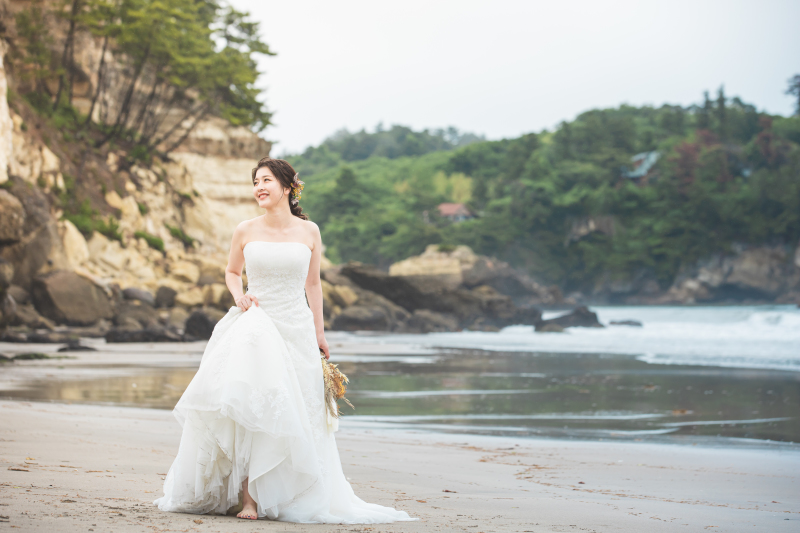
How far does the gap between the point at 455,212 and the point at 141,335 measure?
68276mm

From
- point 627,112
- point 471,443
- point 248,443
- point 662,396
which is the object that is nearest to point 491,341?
point 662,396

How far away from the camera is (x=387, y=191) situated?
3561 inches

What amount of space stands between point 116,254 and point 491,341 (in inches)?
598

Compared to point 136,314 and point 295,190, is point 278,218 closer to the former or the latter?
point 295,190

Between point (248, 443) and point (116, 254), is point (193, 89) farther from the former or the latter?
point (248, 443)

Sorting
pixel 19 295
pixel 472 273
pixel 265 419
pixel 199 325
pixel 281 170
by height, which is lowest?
pixel 199 325

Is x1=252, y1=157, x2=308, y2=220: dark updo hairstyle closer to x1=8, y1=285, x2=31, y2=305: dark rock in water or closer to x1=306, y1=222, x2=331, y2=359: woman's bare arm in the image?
x1=306, y1=222, x2=331, y2=359: woman's bare arm

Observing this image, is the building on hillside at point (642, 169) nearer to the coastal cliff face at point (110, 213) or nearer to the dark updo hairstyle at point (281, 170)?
the coastal cliff face at point (110, 213)

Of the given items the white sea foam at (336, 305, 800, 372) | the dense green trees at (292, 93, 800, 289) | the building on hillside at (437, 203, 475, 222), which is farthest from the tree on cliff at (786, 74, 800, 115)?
the white sea foam at (336, 305, 800, 372)

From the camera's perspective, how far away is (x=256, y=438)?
3.29 metres

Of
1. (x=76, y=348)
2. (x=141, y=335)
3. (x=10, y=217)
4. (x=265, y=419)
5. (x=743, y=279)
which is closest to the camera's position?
(x=265, y=419)

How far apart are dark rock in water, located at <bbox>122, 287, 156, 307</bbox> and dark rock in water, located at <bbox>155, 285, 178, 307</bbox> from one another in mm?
573

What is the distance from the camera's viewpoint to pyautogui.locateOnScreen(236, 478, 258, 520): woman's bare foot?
10.7 feet

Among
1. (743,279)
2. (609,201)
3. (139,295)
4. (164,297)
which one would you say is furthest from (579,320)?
(609,201)
